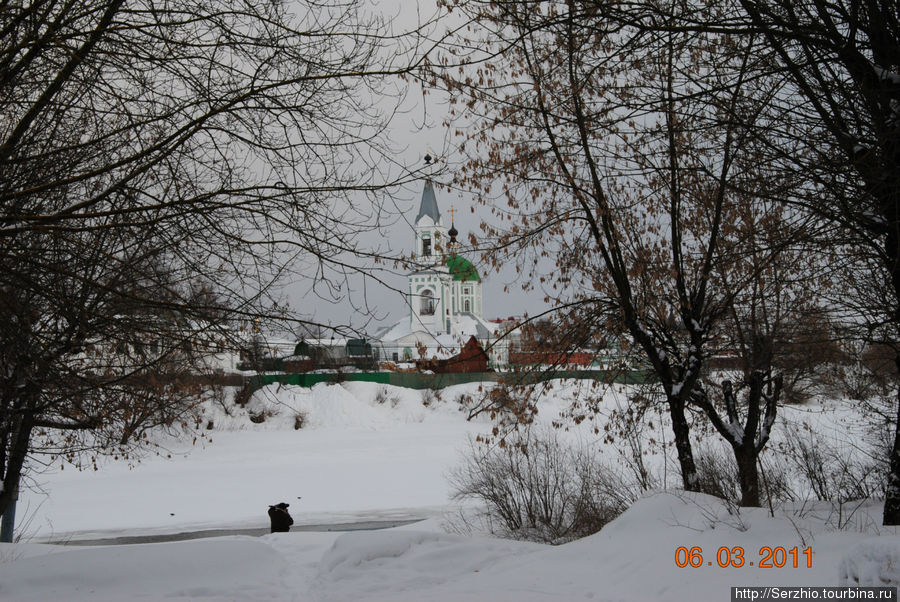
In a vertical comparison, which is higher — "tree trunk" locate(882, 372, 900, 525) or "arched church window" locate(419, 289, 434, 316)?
"arched church window" locate(419, 289, 434, 316)

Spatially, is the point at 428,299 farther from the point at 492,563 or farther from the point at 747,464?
the point at 747,464

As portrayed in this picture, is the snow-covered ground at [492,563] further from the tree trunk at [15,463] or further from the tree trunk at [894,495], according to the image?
the tree trunk at [15,463]

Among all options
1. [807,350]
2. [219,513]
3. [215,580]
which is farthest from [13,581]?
[219,513]

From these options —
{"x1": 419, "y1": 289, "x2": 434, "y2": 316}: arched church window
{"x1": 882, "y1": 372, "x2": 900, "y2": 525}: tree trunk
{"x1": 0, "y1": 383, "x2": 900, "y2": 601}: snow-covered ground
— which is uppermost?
{"x1": 419, "y1": 289, "x2": 434, "y2": 316}: arched church window

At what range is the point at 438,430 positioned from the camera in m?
43.6

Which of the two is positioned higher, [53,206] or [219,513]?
[53,206]

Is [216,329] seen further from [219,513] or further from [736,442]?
[219,513]

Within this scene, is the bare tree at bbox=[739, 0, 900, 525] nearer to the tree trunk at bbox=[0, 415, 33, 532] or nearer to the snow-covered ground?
the snow-covered ground

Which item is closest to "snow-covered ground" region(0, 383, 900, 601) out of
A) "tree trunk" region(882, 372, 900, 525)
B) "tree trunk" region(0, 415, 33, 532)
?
"tree trunk" region(882, 372, 900, 525)

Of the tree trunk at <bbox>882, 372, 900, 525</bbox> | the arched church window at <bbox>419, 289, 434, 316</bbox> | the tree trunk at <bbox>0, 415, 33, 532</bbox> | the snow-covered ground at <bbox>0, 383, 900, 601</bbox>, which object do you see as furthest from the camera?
the tree trunk at <bbox>0, 415, 33, 532</bbox>

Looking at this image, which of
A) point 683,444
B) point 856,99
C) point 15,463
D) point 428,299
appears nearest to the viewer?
point 428,299

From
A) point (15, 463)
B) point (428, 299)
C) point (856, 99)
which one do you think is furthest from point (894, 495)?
point (15, 463)

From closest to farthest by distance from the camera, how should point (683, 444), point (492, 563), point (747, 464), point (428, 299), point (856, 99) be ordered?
point (428, 299), point (856, 99), point (492, 563), point (683, 444), point (747, 464)

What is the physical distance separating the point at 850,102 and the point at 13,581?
8514 millimetres
